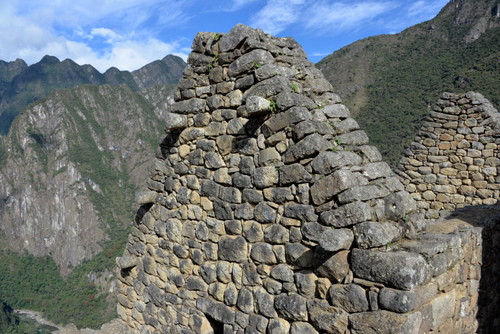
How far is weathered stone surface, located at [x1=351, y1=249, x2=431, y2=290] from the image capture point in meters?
2.51

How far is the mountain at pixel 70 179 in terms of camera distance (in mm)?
123562

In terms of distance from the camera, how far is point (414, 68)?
154ft

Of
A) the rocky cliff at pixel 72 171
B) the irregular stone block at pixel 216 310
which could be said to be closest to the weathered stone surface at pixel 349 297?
the irregular stone block at pixel 216 310

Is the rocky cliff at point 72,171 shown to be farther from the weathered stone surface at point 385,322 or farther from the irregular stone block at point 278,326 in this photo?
→ the weathered stone surface at point 385,322

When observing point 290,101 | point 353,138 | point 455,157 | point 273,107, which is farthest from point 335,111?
point 455,157

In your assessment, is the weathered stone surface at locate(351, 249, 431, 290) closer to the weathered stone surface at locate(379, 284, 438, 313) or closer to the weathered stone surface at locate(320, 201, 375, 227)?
the weathered stone surface at locate(379, 284, 438, 313)

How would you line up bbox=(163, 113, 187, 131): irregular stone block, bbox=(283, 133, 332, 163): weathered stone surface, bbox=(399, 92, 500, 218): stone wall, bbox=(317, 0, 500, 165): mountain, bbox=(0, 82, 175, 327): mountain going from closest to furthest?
bbox=(283, 133, 332, 163): weathered stone surface
bbox=(163, 113, 187, 131): irregular stone block
bbox=(399, 92, 500, 218): stone wall
bbox=(317, 0, 500, 165): mountain
bbox=(0, 82, 175, 327): mountain

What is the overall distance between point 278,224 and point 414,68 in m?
49.5

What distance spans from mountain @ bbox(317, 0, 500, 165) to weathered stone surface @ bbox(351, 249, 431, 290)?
2387cm

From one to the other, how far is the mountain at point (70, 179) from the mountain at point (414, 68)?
88.4m

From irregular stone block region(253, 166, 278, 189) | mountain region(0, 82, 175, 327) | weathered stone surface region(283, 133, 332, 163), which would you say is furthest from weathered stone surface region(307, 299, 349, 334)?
mountain region(0, 82, 175, 327)

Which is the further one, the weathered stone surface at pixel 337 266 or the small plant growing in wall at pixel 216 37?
the small plant growing in wall at pixel 216 37

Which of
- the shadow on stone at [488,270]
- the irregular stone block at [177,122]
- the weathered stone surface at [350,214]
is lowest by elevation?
the shadow on stone at [488,270]

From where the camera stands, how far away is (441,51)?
47.1 metres
